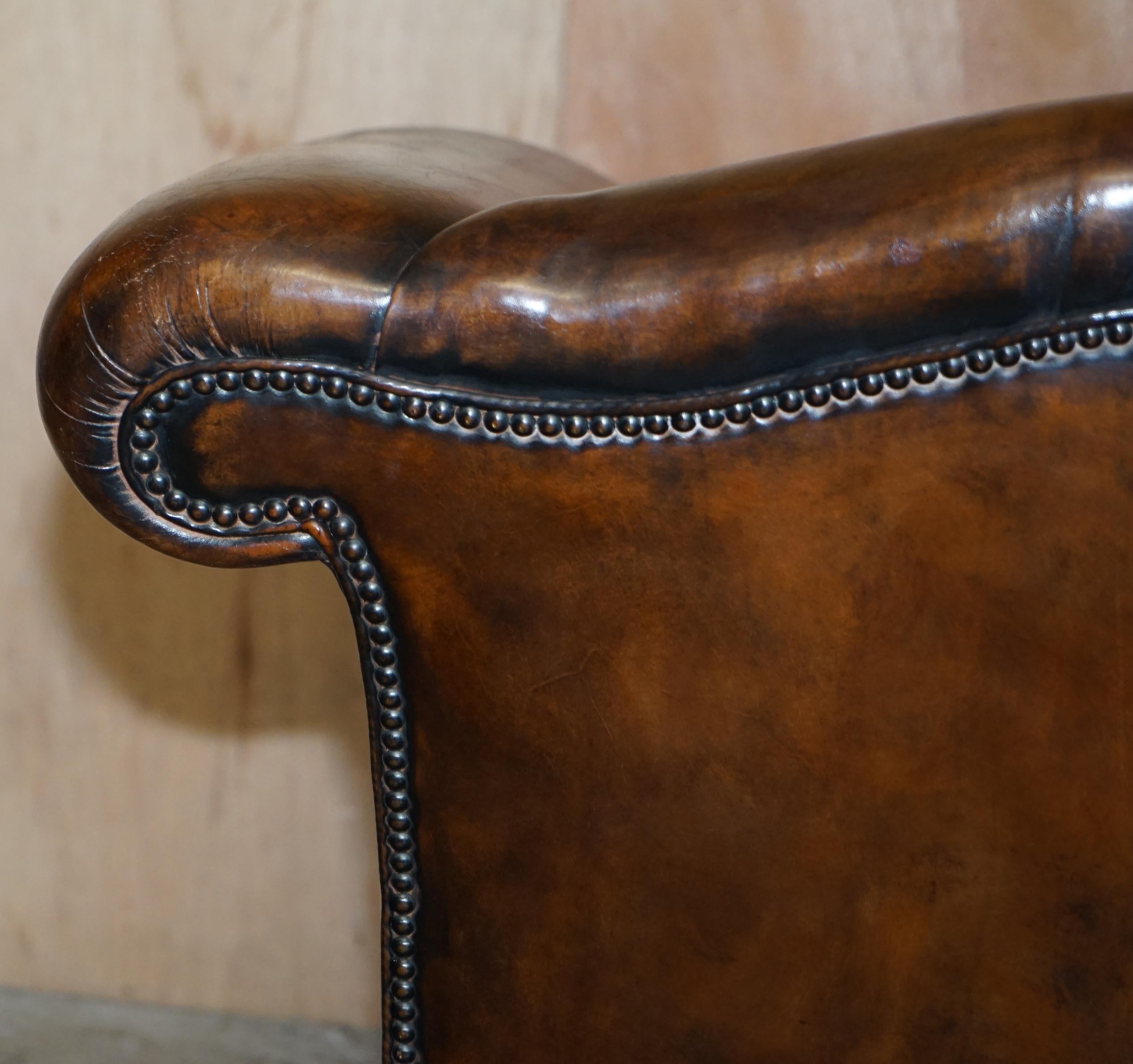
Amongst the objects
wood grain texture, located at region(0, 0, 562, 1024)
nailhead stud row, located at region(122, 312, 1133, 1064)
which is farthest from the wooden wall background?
nailhead stud row, located at region(122, 312, 1133, 1064)

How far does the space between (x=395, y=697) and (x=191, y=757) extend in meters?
0.76

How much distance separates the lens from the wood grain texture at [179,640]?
1.17 meters

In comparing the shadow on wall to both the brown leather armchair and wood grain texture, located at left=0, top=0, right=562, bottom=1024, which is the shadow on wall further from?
the brown leather armchair

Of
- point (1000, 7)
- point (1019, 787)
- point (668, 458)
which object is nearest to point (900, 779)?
point (1019, 787)

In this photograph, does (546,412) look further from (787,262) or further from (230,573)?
(230,573)

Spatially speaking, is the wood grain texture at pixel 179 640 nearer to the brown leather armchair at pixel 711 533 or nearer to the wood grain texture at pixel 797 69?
the wood grain texture at pixel 797 69

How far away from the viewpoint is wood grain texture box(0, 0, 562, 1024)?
45.9 inches

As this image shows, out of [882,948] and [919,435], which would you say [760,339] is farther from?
[882,948]

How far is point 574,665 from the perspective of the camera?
521 millimetres

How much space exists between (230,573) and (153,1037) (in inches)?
17.8

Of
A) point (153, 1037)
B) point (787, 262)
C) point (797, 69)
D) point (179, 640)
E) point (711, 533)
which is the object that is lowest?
point (153, 1037)

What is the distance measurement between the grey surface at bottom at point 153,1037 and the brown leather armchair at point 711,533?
69 centimetres

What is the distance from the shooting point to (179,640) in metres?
1.21

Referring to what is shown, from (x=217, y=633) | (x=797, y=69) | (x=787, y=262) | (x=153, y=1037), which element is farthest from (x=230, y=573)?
(x=787, y=262)
